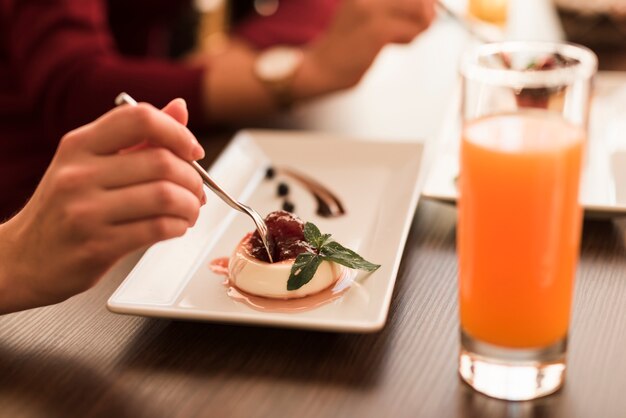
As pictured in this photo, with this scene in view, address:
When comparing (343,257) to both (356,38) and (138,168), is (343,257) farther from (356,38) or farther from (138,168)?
(356,38)

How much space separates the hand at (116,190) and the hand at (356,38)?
701 mm

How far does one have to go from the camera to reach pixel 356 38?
4.87 ft

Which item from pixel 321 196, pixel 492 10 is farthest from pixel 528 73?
pixel 492 10

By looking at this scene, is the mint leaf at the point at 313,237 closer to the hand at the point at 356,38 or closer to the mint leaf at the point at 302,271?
the mint leaf at the point at 302,271

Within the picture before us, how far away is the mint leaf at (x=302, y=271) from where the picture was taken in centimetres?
89

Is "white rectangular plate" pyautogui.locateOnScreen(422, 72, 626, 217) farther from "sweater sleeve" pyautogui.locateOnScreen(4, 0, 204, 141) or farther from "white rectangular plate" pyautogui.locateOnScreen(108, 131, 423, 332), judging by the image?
"sweater sleeve" pyautogui.locateOnScreen(4, 0, 204, 141)

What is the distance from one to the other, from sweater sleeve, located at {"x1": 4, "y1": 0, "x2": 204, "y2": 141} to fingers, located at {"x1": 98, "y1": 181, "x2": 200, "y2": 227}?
0.75 m

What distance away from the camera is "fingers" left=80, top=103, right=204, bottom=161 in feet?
2.53

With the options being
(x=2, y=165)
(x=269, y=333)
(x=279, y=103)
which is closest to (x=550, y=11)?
(x=279, y=103)

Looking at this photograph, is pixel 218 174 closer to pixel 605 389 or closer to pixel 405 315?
pixel 405 315

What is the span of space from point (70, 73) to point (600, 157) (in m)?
0.92

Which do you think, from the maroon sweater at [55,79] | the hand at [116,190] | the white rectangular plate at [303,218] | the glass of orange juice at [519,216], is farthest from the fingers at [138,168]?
the maroon sweater at [55,79]

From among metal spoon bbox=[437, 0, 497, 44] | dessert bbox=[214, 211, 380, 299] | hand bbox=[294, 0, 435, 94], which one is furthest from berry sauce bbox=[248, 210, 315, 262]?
metal spoon bbox=[437, 0, 497, 44]

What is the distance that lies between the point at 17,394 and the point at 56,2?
0.93 meters
